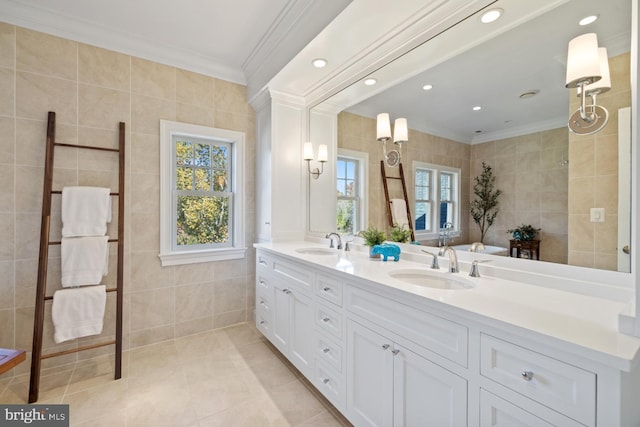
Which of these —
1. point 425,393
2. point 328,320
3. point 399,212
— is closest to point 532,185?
point 399,212

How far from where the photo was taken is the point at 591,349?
69cm

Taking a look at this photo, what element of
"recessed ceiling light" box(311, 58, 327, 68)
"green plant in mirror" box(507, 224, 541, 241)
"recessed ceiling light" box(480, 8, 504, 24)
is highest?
"recessed ceiling light" box(311, 58, 327, 68)

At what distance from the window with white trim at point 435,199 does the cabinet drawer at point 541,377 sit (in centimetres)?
83

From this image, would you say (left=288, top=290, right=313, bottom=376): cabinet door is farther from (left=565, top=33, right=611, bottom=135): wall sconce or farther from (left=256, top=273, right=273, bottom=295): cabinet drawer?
(left=565, top=33, right=611, bottom=135): wall sconce

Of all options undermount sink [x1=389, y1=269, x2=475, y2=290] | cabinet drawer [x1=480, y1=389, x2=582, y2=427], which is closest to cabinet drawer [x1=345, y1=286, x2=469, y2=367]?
cabinet drawer [x1=480, y1=389, x2=582, y2=427]

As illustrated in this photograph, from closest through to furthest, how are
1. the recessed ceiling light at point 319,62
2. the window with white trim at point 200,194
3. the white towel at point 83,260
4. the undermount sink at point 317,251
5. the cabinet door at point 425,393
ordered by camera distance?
the cabinet door at point 425,393, the white towel at point 83,260, the recessed ceiling light at point 319,62, the undermount sink at point 317,251, the window with white trim at point 200,194

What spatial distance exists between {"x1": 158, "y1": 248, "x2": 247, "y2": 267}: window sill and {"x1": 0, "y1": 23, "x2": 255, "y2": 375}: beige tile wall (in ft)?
0.20

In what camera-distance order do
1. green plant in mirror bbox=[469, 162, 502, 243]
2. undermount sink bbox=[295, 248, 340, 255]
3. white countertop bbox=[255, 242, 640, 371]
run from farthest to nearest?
undermount sink bbox=[295, 248, 340, 255], green plant in mirror bbox=[469, 162, 502, 243], white countertop bbox=[255, 242, 640, 371]

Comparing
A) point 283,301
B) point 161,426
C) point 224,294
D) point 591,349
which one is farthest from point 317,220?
point 591,349

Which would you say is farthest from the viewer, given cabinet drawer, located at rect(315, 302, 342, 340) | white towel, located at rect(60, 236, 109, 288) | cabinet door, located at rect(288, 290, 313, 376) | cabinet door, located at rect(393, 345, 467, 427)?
white towel, located at rect(60, 236, 109, 288)

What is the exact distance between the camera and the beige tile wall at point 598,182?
1.04m

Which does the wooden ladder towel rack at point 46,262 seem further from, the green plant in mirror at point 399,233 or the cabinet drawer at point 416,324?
the green plant in mirror at point 399,233

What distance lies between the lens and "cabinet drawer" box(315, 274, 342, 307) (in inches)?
62.4

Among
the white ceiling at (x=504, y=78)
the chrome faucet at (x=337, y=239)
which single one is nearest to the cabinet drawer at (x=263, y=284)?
the chrome faucet at (x=337, y=239)
